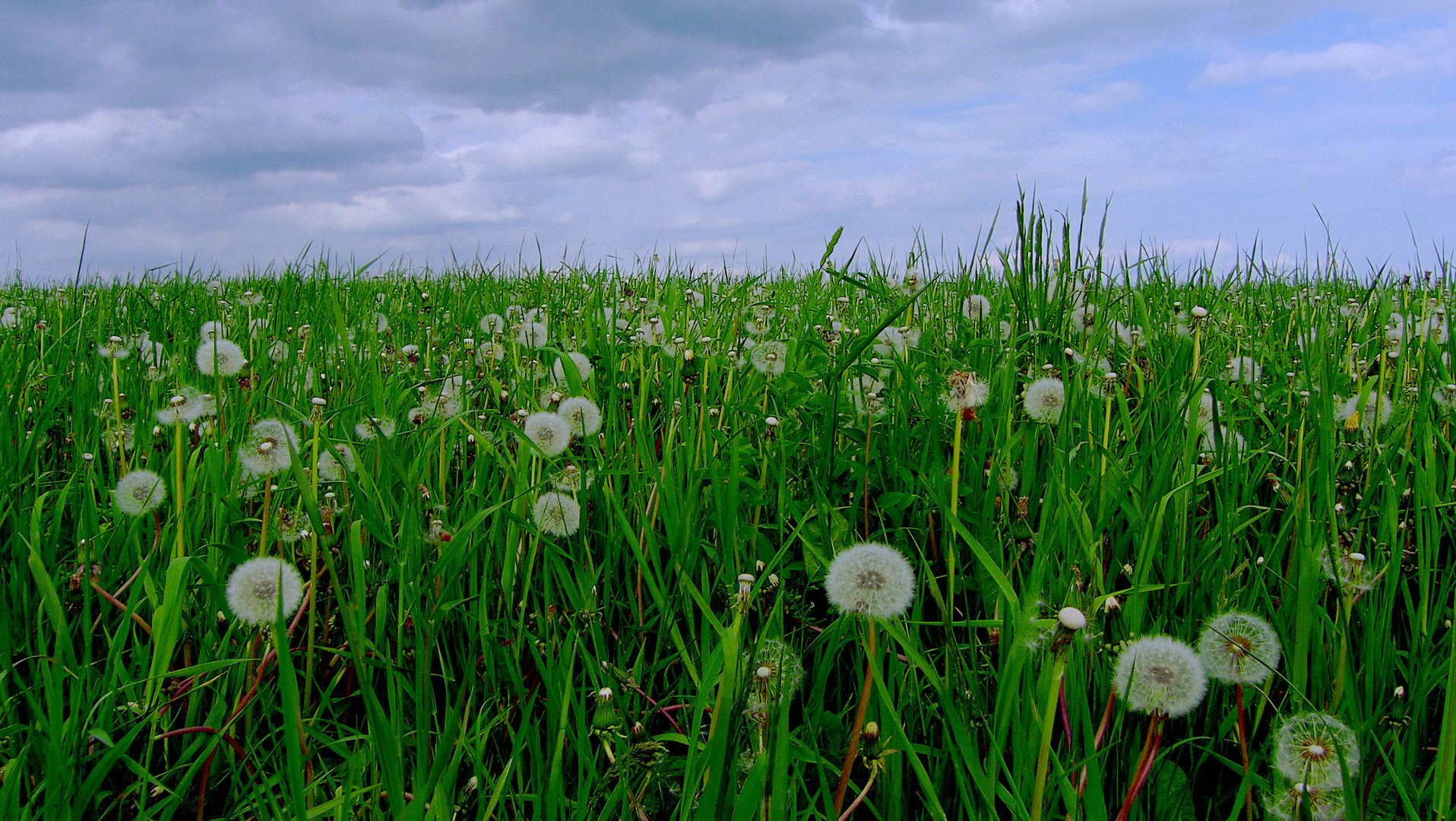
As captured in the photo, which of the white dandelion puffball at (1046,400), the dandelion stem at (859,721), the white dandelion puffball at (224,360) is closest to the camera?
the dandelion stem at (859,721)

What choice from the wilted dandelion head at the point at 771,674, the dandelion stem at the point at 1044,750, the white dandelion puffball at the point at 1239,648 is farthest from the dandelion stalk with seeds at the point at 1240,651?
the wilted dandelion head at the point at 771,674

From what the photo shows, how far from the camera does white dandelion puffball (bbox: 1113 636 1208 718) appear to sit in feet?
3.72

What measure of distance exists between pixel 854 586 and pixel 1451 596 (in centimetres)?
141

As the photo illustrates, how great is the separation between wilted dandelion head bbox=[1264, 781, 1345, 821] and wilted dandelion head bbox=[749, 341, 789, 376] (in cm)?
150

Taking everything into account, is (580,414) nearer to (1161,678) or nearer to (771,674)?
(771,674)

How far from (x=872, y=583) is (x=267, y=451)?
1.11 meters

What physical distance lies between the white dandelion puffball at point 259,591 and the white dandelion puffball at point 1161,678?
1.25 m

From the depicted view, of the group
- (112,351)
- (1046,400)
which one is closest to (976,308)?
(1046,400)

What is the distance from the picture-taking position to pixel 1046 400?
1.76m

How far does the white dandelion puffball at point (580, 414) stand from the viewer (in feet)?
6.40

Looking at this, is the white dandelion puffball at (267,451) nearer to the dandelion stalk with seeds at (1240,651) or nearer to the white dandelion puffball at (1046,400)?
the white dandelion puffball at (1046,400)

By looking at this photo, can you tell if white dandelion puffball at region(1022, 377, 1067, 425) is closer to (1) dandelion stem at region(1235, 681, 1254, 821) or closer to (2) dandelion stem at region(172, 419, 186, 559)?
(1) dandelion stem at region(1235, 681, 1254, 821)

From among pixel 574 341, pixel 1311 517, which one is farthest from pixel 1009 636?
pixel 574 341

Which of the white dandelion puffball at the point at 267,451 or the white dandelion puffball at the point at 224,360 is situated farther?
the white dandelion puffball at the point at 224,360
